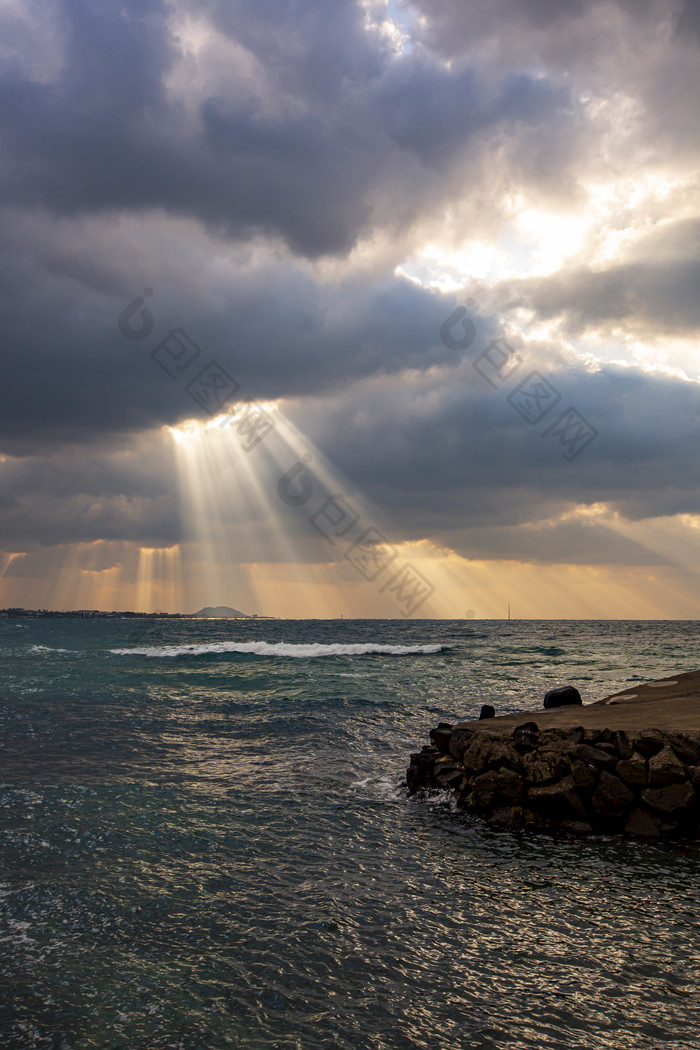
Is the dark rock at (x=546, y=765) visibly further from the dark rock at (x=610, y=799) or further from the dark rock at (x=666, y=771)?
the dark rock at (x=666, y=771)

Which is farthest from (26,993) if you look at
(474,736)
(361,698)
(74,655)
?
(74,655)

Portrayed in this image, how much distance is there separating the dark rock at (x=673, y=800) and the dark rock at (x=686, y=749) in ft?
1.65

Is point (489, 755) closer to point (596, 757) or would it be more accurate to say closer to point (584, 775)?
point (584, 775)

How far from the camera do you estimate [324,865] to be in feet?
28.7

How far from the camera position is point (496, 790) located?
11219 millimetres

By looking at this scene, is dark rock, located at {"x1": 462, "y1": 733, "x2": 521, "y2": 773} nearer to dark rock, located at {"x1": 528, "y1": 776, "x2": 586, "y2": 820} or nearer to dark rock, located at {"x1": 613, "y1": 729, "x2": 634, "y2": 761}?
dark rock, located at {"x1": 528, "y1": 776, "x2": 586, "y2": 820}

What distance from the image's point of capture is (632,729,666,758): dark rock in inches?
425

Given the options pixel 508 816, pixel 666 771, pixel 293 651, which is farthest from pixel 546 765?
pixel 293 651

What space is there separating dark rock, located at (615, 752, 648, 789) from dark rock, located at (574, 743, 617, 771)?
128 millimetres

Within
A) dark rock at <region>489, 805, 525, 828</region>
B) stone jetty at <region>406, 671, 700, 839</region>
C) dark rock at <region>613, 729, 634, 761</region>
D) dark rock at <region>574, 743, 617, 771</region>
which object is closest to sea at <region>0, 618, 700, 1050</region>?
dark rock at <region>489, 805, 525, 828</region>

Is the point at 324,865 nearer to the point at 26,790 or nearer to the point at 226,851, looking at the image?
the point at 226,851

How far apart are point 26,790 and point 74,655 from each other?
46197 millimetres

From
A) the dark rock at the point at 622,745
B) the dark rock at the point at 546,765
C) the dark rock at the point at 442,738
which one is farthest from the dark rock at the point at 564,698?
the dark rock at the point at 546,765

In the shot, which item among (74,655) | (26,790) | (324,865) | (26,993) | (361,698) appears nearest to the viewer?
Result: (26,993)
